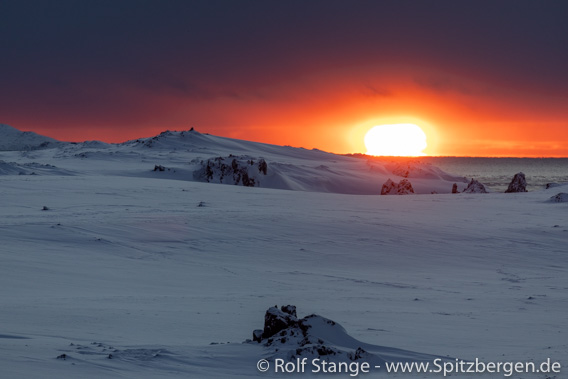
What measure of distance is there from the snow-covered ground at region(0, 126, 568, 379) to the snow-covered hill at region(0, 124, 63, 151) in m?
135

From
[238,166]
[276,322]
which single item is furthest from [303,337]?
[238,166]

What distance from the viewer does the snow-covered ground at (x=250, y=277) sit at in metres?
7.14

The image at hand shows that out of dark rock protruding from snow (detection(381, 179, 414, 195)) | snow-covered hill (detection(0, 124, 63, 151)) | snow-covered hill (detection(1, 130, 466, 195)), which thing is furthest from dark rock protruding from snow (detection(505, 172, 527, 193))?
snow-covered hill (detection(0, 124, 63, 151))

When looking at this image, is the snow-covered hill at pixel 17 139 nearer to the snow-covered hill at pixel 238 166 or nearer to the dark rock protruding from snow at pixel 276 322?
the snow-covered hill at pixel 238 166

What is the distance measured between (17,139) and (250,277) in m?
164

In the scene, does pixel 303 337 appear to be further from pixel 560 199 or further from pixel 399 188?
pixel 399 188

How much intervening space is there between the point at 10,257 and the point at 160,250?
3.50 m

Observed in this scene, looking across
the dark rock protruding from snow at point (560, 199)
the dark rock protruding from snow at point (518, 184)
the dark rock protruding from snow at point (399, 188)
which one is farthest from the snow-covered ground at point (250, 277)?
the dark rock protruding from snow at point (518, 184)

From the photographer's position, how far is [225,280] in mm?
12789

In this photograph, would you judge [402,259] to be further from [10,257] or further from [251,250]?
[10,257]

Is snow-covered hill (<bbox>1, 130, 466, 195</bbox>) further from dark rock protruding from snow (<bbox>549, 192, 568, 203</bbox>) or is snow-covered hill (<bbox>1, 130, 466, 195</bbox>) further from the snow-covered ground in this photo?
dark rock protruding from snow (<bbox>549, 192, 568, 203</bbox>)

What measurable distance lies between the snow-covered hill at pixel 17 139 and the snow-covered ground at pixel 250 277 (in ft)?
444

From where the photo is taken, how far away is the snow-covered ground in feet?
23.4

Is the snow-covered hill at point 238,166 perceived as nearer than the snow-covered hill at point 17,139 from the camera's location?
Yes
